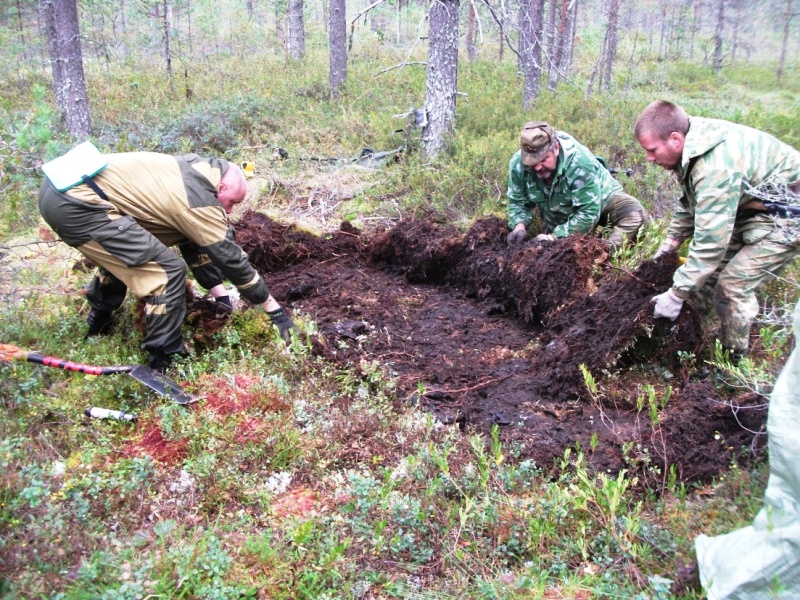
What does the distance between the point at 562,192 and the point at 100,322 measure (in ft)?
14.4

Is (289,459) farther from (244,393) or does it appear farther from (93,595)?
(93,595)

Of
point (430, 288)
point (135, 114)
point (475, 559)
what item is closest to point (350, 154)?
point (430, 288)

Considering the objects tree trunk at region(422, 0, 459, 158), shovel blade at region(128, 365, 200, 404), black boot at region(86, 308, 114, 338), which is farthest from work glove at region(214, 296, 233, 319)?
tree trunk at region(422, 0, 459, 158)

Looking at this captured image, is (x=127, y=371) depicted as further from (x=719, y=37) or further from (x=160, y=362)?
(x=719, y=37)

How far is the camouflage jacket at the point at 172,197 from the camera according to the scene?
389 centimetres

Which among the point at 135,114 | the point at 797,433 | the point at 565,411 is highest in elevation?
the point at 135,114

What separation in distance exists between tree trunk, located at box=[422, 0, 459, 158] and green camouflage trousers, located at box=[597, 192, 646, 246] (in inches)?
120

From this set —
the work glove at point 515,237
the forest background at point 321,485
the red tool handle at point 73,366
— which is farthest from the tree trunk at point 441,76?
the red tool handle at point 73,366

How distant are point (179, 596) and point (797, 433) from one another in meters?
2.49

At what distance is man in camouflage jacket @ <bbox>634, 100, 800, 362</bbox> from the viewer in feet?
12.1

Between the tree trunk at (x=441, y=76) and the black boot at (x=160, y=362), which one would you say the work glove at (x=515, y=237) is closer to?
the tree trunk at (x=441, y=76)

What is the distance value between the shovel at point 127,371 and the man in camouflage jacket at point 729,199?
339cm

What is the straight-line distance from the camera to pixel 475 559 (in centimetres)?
271

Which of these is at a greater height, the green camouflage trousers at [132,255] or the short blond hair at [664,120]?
the short blond hair at [664,120]
